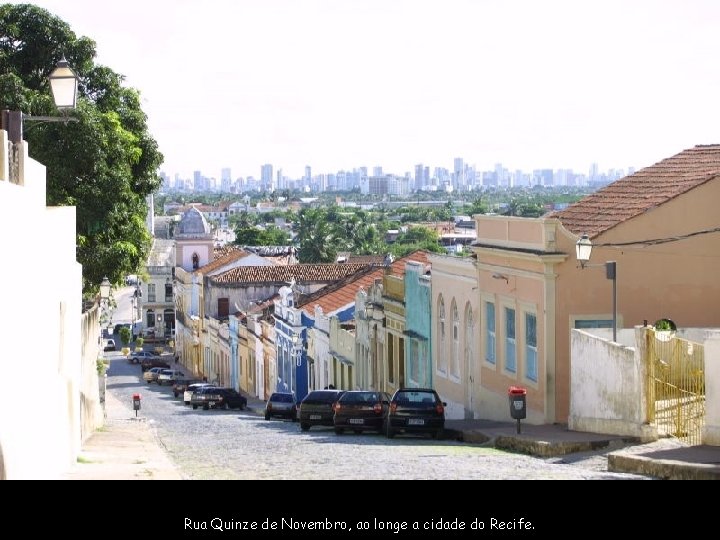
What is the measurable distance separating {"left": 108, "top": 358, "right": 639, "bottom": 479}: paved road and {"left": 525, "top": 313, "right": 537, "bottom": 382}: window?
2970 mm

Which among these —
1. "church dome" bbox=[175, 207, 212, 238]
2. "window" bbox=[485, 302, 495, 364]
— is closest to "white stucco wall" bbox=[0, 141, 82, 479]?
"window" bbox=[485, 302, 495, 364]

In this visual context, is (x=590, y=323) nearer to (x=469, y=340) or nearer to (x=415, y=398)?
(x=415, y=398)

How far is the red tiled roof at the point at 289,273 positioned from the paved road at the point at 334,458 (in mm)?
39250

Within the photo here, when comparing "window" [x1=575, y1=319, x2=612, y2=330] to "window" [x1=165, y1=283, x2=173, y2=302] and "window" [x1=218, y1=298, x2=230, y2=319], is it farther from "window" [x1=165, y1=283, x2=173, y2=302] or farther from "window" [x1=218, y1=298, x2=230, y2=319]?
"window" [x1=165, y1=283, x2=173, y2=302]

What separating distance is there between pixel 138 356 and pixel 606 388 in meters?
86.1

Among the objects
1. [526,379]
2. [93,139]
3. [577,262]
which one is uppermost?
[93,139]

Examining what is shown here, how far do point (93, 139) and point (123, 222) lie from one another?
291 cm

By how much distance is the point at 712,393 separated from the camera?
19656mm

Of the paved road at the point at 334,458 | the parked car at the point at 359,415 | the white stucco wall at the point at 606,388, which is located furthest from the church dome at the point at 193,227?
the white stucco wall at the point at 606,388

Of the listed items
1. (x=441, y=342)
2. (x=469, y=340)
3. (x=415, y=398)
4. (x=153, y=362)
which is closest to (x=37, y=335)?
Answer: (x=415, y=398)

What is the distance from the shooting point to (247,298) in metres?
83.6

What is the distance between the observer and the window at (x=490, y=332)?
34000 millimetres
